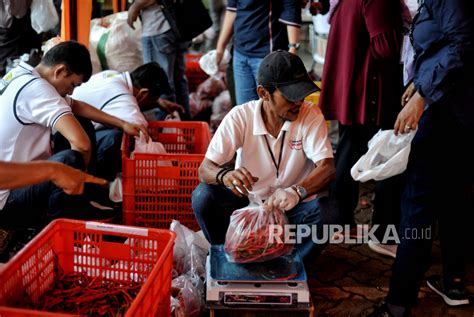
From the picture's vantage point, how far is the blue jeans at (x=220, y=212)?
9.02 ft

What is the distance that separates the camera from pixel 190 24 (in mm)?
4570

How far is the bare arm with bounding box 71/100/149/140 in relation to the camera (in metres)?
3.42

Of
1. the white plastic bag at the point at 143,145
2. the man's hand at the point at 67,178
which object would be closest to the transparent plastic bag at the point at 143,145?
the white plastic bag at the point at 143,145

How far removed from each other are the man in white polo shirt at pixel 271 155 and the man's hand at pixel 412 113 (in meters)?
0.39

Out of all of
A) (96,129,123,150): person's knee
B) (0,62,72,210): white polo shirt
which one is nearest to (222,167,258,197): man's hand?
(0,62,72,210): white polo shirt

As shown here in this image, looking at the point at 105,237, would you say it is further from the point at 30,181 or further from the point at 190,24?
the point at 190,24

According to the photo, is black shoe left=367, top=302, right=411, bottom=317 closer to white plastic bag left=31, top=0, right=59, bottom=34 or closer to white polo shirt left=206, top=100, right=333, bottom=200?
white polo shirt left=206, top=100, right=333, bottom=200

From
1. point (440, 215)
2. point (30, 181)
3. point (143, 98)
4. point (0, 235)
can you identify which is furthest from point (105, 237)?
point (440, 215)

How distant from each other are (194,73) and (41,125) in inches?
119

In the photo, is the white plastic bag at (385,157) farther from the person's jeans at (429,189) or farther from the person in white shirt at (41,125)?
the person in white shirt at (41,125)

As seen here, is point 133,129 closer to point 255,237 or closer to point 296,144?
point 296,144

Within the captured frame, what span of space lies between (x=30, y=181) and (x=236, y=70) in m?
2.44

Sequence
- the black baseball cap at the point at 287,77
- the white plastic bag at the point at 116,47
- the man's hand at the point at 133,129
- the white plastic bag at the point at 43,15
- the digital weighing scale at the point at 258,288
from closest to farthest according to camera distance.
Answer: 1. the digital weighing scale at the point at 258,288
2. the black baseball cap at the point at 287,77
3. the man's hand at the point at 133,129
4. the white plastic bag at the point at 43,15
5. the white plastic bag at the point at 116,47

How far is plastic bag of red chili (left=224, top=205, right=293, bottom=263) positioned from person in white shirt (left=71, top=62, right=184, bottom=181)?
1.21 m
